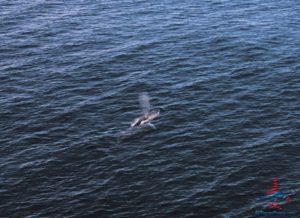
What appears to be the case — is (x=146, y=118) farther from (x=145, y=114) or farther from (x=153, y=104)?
(x=153, y=104)

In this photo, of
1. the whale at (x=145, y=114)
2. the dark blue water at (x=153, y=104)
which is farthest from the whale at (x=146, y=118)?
the dark blue water at (x=153, y=104)

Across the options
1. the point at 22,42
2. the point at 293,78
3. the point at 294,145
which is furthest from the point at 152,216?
the point at 22,42

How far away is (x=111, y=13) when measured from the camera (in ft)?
397

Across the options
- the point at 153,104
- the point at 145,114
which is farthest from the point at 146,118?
the point at 153,104

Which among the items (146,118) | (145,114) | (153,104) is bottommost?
(146,118)

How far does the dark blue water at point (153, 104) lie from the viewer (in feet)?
190

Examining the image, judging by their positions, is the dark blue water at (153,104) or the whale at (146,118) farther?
the whale at (146,118)

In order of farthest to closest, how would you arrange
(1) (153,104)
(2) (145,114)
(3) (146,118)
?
(1) (153,104), (2) (145,114), (3) (146,118)

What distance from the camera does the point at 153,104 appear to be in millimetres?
78188

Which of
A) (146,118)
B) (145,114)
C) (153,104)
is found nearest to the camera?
(146,118)

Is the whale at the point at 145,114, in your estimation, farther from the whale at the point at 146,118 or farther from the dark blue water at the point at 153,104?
the dark blue water at the point at 153,104

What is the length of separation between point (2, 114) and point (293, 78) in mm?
52969

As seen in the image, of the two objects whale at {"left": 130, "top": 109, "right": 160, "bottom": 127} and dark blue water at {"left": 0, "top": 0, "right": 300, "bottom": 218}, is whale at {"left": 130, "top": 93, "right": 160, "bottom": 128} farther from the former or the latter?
dark blue water at {"left": 0, "top": 0, "right": 300, "bottom": 218}

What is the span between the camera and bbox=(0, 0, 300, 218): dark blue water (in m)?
58.0
